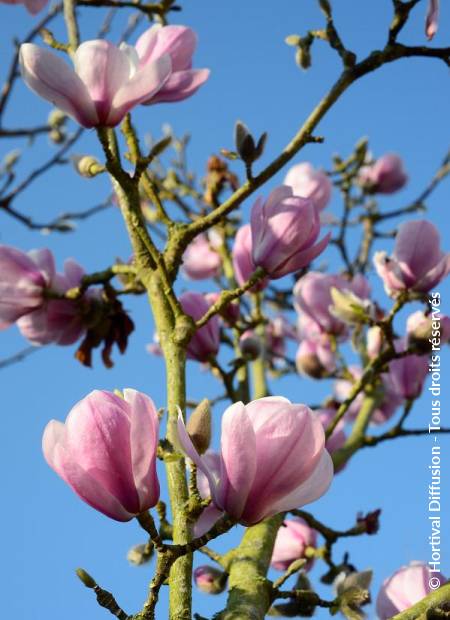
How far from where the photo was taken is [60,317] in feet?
5.30

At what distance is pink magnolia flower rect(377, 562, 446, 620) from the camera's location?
121cm

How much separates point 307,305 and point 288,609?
3.38ft

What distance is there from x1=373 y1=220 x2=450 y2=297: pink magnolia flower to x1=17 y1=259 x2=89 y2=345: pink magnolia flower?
59cm

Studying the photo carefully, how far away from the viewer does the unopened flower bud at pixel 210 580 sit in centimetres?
139

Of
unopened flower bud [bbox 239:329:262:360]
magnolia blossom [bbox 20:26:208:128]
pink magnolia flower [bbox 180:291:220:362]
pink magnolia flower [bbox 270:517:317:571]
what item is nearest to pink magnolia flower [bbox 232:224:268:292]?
pink magnolia flower [bbox 180:291:220:362]

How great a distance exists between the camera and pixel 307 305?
7.23 ft

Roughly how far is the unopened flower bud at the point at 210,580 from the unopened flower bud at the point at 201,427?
0.54 metres

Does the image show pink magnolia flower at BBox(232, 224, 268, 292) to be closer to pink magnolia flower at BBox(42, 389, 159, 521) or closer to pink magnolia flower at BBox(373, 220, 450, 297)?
pink magnolia flower at BBox(373, 220, 450, 297)

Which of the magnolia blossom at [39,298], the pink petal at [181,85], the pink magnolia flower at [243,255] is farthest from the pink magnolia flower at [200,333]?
the pink petal at [181,85]

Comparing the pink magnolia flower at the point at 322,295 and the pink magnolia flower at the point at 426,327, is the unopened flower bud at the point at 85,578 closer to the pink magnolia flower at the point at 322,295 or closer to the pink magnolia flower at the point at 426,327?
the pink magnolia flower at the point at 426,327

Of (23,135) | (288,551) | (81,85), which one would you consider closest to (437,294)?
(288,551)

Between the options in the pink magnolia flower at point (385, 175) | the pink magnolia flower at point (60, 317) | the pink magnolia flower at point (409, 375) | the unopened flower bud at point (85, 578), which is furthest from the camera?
the pink magnolia flower at point (385, 175)

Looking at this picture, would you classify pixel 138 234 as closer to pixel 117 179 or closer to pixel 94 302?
pixel 117 179

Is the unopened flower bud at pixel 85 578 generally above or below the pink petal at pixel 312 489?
below
